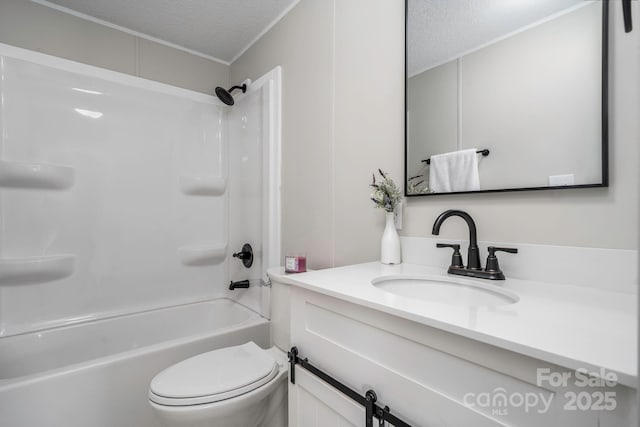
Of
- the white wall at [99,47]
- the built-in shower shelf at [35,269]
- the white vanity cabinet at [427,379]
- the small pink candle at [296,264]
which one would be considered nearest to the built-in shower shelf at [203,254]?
the built-in shower shelf at [35,269]

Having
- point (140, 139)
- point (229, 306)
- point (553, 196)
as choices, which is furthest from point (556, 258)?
point (140, 139)

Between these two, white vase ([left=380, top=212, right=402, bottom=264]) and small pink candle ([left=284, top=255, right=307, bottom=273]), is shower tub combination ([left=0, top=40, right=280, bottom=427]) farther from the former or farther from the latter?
white vase ([left=380, top=212, right=402, bottom=264])

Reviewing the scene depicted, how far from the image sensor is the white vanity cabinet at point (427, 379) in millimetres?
438

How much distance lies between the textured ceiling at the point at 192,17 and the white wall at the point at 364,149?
0.40 feet

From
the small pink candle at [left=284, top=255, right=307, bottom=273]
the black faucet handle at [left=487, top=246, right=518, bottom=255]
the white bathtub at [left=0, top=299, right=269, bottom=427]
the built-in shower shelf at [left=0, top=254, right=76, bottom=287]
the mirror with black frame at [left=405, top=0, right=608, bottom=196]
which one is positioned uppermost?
the mirror with black frame at [left=405, top=0, right=608, bottom=196]

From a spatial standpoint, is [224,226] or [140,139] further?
[224,226]

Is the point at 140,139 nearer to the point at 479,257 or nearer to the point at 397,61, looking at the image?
the point at 397,61

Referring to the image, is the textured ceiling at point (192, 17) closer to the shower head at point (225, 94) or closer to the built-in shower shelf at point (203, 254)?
the shower head at point (225, 94)

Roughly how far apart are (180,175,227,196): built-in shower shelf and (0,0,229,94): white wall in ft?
2.33

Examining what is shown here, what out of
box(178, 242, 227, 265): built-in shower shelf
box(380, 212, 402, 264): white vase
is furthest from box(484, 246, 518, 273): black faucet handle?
box(178, 242, 227, 265): built-in shower shelf

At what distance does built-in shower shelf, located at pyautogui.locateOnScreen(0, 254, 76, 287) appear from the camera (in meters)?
1.61

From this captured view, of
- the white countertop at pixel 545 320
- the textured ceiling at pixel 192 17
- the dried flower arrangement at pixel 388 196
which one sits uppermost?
the textured ceiling at pixel 192 17

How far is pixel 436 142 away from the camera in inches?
43.1

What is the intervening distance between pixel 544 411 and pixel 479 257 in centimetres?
52
